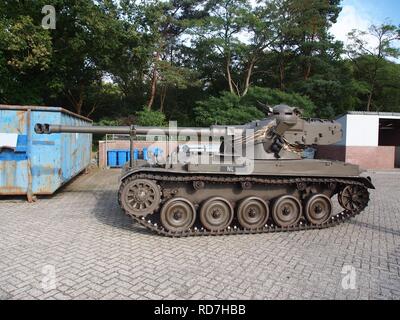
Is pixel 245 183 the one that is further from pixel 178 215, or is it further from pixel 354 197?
pixel 354 197

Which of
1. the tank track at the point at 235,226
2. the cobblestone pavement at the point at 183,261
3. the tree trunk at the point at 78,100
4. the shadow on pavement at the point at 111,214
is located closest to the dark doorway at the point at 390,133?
the cobblestone pavement at the point at 183,261

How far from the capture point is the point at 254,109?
85.3 ft

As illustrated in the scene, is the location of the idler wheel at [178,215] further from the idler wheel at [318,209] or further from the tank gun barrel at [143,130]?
the idler wheel at [318,209]

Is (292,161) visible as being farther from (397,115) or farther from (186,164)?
(397,115)

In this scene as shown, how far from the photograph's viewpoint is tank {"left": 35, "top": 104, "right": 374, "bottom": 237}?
619cm

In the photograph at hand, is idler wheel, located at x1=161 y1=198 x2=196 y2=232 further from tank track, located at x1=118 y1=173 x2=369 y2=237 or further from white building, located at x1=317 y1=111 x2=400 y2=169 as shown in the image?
white building, located at x1=317 y1=111 x2=400 y2=169

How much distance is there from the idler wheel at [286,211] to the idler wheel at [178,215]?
1715 millimetres

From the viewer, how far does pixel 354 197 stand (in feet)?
23.5

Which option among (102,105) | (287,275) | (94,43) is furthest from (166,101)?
(287,275)

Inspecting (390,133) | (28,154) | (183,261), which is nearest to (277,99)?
(390,133)

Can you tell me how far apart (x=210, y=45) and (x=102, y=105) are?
12049 mm

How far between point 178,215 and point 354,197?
3.88 metres
